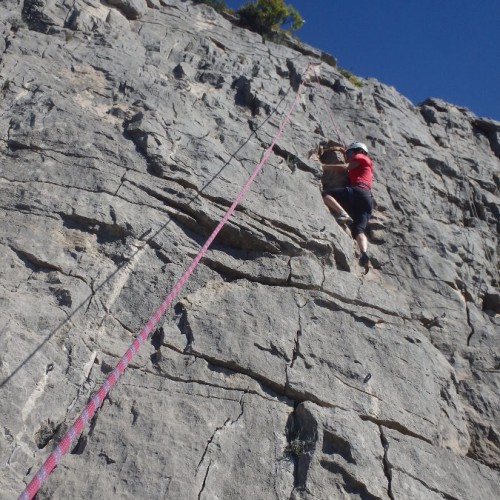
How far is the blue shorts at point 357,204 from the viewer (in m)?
8.51

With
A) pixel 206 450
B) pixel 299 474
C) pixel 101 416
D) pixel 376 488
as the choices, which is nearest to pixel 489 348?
pixel 376 488

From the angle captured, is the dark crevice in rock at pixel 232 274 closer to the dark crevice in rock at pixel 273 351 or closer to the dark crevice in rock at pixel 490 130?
the dark crevice in rock at pixel 273 351

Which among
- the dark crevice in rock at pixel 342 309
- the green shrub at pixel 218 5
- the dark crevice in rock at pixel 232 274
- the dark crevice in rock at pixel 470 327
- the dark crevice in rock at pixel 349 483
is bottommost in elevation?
the dark crevice in rock at pixel 349 483

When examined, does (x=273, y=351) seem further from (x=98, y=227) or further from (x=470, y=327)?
(x=470, y=327)

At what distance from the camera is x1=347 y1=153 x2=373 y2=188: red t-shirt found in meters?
8.76

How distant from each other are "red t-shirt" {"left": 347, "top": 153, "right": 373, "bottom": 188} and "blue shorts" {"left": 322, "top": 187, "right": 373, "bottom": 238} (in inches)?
7.2

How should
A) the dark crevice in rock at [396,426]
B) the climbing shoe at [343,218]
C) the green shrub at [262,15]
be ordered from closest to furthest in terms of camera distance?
1. the dark crevice in rock at [396,426]
2. the climbing shoe at [343,218]
3. the green shrub at [262,15]

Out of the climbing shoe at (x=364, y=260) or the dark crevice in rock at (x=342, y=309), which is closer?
the dark crevice in rock at (x=342, y=309)

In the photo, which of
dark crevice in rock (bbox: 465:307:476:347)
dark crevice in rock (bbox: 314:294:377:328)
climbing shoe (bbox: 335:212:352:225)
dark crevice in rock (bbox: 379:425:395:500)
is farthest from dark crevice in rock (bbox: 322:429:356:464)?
climbing shoe (bbox: 335:212:352:225)

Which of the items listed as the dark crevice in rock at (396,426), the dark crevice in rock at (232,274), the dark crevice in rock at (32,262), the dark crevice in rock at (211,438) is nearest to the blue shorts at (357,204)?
the dark crevice in rock at (232,274)

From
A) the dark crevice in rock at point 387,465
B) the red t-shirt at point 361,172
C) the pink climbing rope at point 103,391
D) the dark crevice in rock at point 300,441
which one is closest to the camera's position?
the pink climbing rope at point 103,391

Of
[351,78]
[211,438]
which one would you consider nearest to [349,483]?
[211,438]

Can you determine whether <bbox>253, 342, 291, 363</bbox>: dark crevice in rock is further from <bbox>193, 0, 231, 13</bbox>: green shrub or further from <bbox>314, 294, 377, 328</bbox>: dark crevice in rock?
<bbox>193, 0, 231, 13</bbox>: green shrub

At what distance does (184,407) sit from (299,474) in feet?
3.83
